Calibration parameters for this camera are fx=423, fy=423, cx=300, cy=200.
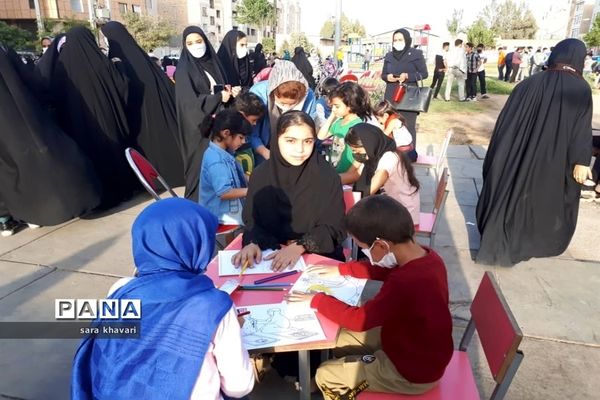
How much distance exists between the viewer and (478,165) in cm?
689

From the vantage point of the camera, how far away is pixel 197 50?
4.57m

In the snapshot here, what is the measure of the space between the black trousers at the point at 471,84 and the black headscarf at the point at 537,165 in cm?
1083

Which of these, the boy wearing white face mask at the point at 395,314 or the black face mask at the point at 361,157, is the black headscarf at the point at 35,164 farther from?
the boy wearing white face mask at the point at 395,314

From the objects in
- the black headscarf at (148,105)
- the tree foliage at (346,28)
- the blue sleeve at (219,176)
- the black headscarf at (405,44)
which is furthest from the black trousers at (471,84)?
the tree foliage at (346,28)

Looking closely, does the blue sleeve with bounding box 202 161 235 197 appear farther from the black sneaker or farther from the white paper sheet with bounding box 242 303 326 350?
the black sneaker

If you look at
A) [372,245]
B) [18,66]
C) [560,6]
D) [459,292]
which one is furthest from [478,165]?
[560,6]

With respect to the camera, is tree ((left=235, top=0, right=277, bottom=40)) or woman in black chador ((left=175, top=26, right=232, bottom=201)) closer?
woman in black chador ((left=175, top=26, right=232, bottom=201))

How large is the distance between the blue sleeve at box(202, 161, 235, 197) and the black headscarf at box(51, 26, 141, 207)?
7.80ft

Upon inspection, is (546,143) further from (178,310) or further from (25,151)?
(25,151)

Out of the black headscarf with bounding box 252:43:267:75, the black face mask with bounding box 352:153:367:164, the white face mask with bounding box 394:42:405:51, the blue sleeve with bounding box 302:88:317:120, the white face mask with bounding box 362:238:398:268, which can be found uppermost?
the white face mask with bounding box 394:42:405:51

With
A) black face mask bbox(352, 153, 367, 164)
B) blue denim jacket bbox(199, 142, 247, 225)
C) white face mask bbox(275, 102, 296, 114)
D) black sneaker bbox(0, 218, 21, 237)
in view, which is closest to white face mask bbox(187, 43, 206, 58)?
white face mask bbox(275, 102, 296, 114)

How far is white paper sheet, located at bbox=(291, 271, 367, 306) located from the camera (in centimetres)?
184

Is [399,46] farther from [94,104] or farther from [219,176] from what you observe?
[219,176]

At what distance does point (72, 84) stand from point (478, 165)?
5.89 meters
